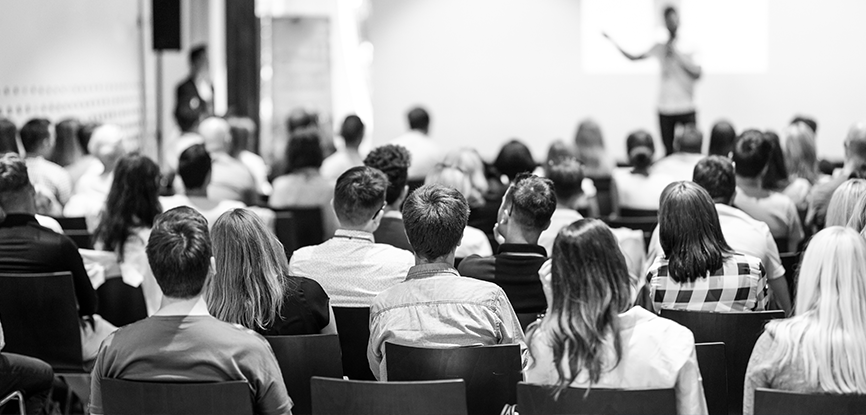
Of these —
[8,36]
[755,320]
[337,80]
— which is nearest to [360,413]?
[755,320]

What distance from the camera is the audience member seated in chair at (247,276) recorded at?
3.13 meters

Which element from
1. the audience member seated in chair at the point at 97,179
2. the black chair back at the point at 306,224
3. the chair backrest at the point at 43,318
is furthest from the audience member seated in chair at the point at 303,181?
the chair backrest at the point at 43,318

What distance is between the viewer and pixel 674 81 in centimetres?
1025

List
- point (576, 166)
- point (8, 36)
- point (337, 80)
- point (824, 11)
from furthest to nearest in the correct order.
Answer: point (337, 80)
point (824, 11)
point (8, 36)
point (576, 166)

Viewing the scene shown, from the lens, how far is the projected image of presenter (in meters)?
10.1

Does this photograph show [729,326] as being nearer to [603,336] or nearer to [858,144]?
[603,336]

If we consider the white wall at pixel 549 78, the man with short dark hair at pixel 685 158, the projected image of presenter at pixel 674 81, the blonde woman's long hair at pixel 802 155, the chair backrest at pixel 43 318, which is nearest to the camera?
the chair backrest at pixel 43 318

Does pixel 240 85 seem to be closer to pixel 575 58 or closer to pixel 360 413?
pixel 575 58

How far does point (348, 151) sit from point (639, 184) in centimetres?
220

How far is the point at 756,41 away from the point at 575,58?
194 centimetres

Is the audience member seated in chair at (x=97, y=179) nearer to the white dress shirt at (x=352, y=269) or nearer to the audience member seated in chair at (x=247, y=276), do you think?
the white dress shirt at (x=352, y=269)

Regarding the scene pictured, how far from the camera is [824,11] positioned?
10.9 m

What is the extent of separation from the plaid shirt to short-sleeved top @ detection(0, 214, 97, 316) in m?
2.20

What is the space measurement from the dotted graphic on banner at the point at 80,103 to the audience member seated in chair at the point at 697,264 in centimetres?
551
